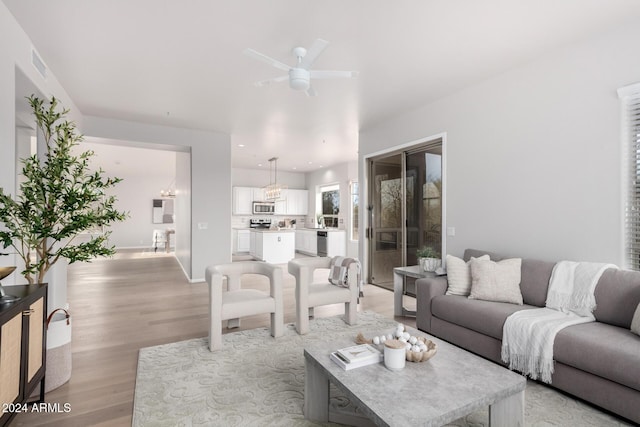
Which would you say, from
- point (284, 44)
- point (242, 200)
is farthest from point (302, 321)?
point (242, 200)

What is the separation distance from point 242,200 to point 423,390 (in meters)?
9.27

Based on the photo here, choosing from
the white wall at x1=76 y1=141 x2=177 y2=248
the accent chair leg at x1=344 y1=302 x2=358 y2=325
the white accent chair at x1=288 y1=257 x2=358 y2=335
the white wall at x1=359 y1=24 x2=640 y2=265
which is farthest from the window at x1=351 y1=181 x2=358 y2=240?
the white wall at x1=76 y1=141 x2=177 y2=248

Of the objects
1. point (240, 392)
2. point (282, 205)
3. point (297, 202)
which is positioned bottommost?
point (240, 392)

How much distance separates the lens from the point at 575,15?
2.55 m

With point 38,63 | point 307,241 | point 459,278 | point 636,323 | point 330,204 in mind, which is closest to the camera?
point 636,323

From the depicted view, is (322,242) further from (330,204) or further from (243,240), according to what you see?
(243,240)

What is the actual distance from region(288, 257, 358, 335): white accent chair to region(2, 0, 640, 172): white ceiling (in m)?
2.12

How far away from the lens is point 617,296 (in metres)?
2.39

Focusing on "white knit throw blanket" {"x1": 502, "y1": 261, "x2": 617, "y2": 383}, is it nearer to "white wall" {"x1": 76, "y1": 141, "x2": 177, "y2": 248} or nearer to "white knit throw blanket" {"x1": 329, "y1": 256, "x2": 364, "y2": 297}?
"white knit throw blanket" {"x1": 329, "y1": 256, "x2": 364, "y2": 297}

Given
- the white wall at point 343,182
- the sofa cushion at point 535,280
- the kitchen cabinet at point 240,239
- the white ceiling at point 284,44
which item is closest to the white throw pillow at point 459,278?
the sofa cushion at point 535,280

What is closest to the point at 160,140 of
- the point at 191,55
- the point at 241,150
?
the point at 241,150

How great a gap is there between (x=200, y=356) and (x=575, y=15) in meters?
4.17

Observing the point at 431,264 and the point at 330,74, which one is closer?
the point at 330,74

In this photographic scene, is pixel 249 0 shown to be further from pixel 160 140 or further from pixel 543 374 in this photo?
pixel 160 140
